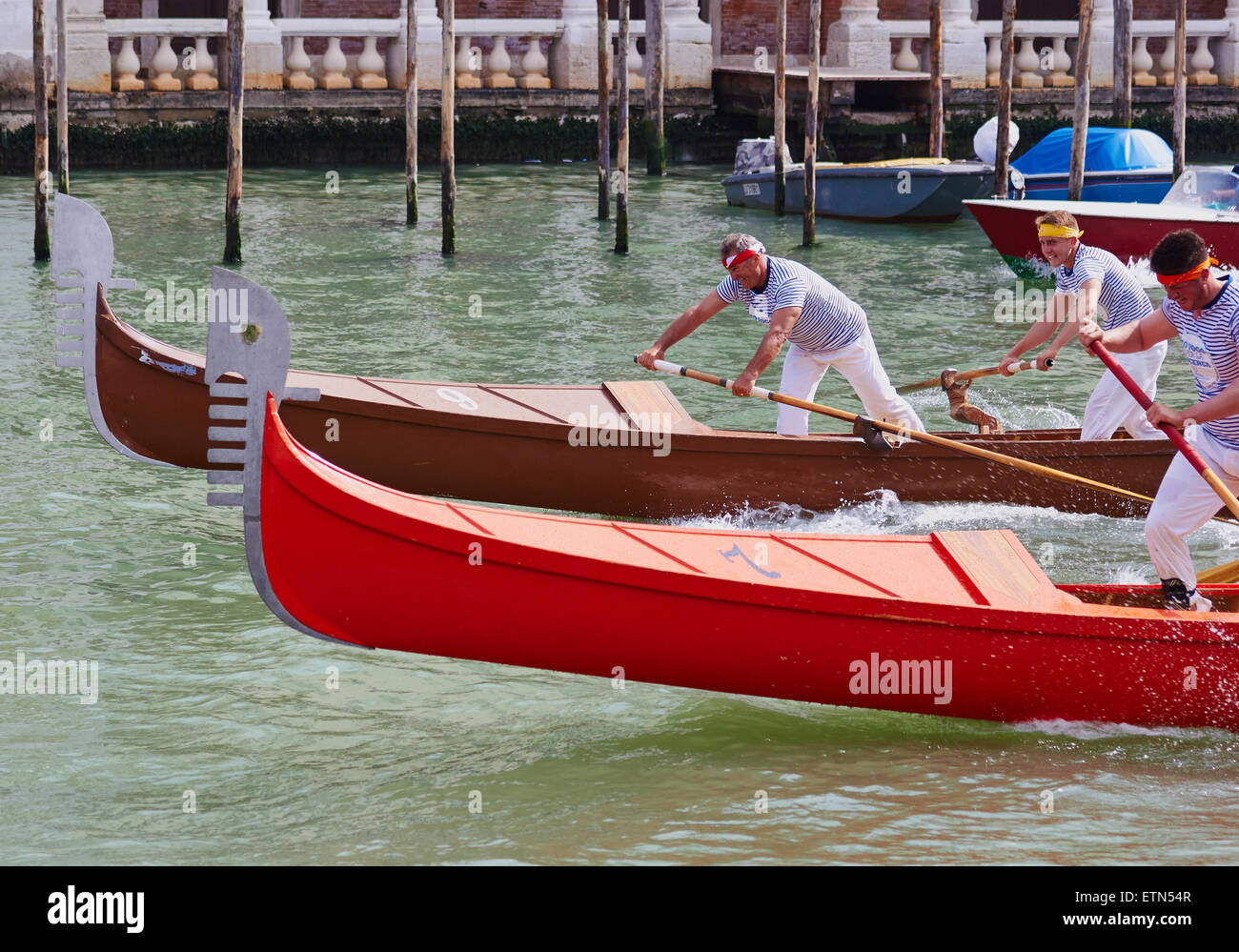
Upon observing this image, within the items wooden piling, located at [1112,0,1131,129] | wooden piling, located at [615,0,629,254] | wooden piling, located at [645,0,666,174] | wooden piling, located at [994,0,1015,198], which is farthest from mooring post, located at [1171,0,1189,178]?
wooden piling, located at [645,0,666,174]

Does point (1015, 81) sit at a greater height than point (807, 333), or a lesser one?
greater

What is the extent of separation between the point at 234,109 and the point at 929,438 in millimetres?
7596

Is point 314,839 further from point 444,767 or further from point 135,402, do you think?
point 135,402

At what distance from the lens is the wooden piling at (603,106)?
15297 mm

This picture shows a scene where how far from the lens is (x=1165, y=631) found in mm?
5152

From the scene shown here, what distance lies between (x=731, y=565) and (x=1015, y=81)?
1749 cm

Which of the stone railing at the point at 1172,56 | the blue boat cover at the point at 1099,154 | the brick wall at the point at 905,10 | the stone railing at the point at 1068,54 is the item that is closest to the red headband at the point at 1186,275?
the blue boat cover at the point at 1099,154

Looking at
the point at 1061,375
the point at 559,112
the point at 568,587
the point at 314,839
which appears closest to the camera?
the point at 314,839

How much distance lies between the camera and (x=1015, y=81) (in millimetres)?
21172

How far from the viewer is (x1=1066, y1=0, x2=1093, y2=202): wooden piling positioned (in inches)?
572

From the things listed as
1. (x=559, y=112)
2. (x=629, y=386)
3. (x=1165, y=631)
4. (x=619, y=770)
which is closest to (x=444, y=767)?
(x=619, y=770)
